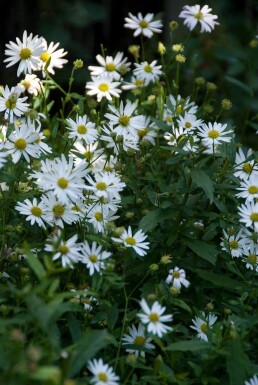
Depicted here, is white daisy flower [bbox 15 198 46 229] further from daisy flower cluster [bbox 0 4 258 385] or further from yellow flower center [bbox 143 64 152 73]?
yellow flower center [bbox 143 64 152 73]

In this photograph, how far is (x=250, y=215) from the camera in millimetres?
1941

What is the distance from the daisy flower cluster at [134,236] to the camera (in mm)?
1707

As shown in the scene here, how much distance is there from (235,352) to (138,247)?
38 centimetres

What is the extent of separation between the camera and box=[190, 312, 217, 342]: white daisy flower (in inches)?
70.4

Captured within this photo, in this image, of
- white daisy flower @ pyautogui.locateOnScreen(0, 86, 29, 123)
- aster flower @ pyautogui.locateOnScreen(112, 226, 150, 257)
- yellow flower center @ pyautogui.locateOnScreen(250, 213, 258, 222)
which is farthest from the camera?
white daisy flower @ pyautogui.locateOnScreen(0, 86, 29, 123)

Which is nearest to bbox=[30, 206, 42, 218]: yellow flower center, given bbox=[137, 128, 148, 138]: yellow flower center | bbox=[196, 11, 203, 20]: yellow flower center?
bbox=[137, 128, 148, 138]: yellow flower center

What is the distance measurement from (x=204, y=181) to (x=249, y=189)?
0.59ft

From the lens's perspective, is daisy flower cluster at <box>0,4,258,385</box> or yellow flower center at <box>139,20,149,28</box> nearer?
daisy flower cluster at <box>0,4,258,385</box>

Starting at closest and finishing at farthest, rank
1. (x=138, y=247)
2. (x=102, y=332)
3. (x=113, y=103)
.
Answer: (x=102, y=332), (x=138, y=247), (x=113, y=103)

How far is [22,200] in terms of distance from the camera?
1.96 metres

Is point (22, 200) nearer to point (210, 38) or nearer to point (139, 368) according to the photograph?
point (139, 368)

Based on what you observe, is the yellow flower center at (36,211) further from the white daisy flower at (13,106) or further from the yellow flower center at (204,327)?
the yellow flower center at (204,327)

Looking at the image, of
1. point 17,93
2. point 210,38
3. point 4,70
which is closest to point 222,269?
point 17,93

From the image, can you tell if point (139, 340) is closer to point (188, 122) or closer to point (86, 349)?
point (86, 349)
